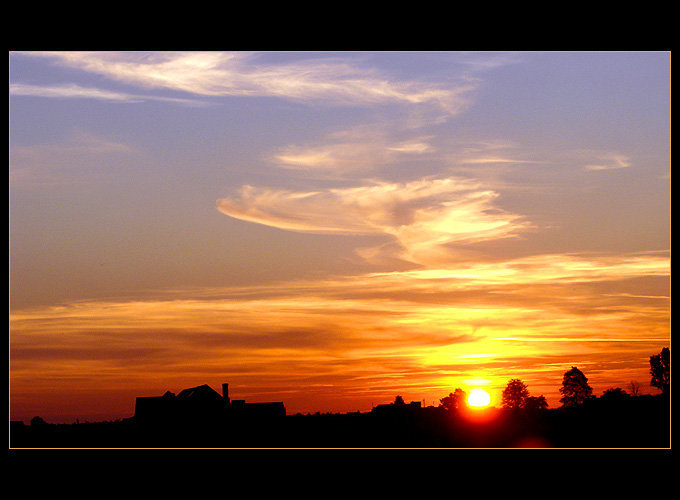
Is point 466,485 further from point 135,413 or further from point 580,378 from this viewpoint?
point 580,378

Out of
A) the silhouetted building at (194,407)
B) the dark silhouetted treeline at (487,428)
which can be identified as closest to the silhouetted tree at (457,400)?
the dark silhouetted treeline at (487,428)

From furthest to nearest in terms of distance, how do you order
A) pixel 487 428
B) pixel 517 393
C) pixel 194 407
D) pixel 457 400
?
pixel 517 393 < pixel 194 407 < pixel 457 400 < pixel 487 428

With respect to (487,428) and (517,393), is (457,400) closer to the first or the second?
(487,428)

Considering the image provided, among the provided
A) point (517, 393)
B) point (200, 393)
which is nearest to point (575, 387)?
point (517, 393)

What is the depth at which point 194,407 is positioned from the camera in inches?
1113

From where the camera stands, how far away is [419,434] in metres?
9.56

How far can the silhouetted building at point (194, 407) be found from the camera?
27.6 m

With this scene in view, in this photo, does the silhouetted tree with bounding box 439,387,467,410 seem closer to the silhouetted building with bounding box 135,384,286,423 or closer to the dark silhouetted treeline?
the dark silhouetted treeline

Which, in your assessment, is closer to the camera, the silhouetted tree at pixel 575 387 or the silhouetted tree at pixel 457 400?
the silhouetted tree at pixel 457 400

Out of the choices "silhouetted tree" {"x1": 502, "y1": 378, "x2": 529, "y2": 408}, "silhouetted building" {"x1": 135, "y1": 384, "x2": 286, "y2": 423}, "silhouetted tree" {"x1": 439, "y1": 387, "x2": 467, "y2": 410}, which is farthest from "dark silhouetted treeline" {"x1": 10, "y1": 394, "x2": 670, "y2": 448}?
"silhouetted tree" {"x1": 502, "y1": 378, "x2": 529, "y2": 408}

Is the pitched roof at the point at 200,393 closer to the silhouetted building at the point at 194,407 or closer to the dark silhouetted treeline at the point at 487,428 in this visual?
the silhouetted building at the point at 194,407

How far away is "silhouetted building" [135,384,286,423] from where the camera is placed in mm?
27625

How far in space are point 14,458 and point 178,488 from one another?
2.27ft
